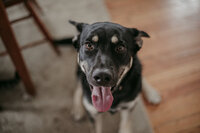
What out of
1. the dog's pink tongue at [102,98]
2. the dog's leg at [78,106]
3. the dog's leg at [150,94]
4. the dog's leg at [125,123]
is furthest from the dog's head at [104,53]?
the dog's leg at [150,94]

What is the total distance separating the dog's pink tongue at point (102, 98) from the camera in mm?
1358

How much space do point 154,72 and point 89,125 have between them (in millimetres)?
1152

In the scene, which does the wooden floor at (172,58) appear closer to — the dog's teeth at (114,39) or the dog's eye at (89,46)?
the dog's teeth at (114,39)

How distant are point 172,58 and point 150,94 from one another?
68 cm

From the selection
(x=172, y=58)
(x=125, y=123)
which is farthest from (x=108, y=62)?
(x=172, y=58)

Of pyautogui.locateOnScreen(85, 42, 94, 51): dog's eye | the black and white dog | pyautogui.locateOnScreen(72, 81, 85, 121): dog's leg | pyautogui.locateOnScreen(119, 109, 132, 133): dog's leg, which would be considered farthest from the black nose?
pyautogui.locateOnScreen(72, 81, 85, 121): dog's leg

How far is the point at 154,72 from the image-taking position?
234 centimetres

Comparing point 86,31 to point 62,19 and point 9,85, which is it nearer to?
point 9,85

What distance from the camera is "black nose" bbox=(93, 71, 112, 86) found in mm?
1198

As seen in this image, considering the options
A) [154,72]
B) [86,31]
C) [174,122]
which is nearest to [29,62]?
[86,31]

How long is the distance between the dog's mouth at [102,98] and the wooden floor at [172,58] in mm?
924

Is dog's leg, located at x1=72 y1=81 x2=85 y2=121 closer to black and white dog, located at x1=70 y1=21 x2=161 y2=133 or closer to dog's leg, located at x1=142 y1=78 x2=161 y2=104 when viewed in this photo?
black and white dog, located at x1=70 y1=21 x2=161 y2=133

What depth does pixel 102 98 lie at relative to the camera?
137 cm

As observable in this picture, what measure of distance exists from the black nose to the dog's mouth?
0.16 metres
